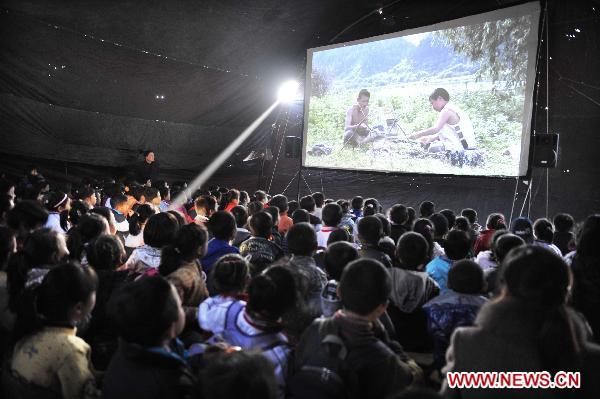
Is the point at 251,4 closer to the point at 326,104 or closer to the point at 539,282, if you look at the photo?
the point at 326,104

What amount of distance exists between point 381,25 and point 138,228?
7.61 metres

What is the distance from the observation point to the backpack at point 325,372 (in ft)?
4.58

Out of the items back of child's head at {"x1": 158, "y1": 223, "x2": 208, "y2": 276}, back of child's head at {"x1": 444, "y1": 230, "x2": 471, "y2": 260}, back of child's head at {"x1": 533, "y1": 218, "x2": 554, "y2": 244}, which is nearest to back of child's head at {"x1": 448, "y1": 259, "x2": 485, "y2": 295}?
back of child's head at {"x1": 444, "y1": 230, "x2": 471, "y2": 260}

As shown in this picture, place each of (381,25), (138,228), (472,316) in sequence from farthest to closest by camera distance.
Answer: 1. (381,25)
2. (138,228)
3. (472,316)

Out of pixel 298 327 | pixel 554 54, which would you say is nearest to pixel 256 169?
pixel 554 54

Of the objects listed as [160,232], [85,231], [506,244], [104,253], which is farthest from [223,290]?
→ [506,244]

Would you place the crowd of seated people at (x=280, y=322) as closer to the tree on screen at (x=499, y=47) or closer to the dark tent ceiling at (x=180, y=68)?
the dark tent ceiling at (x=180, y=68)

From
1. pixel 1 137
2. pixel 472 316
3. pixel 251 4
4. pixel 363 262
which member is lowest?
pixel 472 316

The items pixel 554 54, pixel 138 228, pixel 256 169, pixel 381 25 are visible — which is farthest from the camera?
pixel 256 169

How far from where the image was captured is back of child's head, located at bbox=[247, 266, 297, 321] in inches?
63.6

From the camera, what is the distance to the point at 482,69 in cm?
756

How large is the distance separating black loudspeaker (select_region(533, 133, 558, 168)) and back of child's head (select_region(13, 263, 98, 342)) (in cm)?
629

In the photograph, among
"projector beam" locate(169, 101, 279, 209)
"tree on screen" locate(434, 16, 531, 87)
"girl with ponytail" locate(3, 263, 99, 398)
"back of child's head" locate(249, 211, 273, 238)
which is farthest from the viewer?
"projector beam" locate(169, 101, 279, 209)

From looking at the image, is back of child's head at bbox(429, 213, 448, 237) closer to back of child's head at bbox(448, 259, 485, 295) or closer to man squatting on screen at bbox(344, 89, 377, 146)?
back of child's head at bbox(448, 259, 485, 295)
